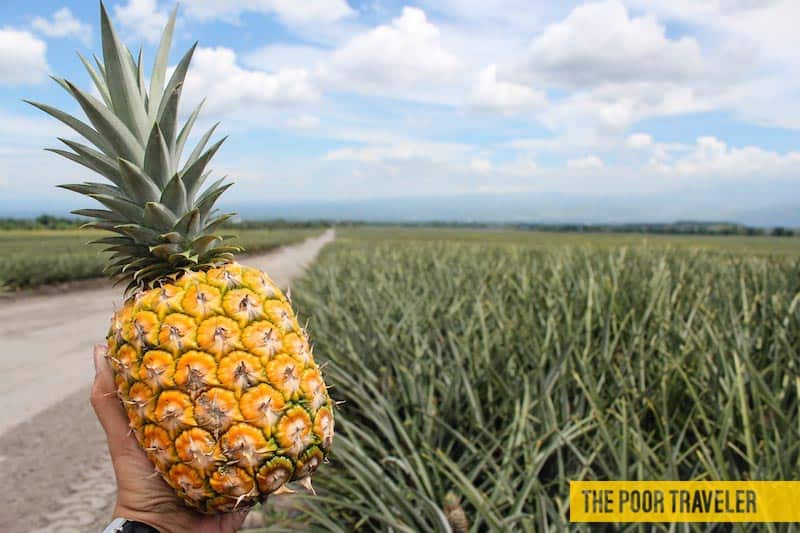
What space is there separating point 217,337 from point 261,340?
11 centimetres

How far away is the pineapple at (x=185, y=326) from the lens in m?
1.37

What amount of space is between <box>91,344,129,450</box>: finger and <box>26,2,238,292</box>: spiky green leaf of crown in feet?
0.86

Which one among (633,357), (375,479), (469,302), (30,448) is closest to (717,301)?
(633,357)

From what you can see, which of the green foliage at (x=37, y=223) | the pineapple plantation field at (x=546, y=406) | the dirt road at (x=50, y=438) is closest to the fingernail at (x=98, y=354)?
the pineapple plantation field at (x=546, y=406)

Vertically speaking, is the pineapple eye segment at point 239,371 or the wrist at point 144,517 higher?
the pineapple eye segment at point 239,371

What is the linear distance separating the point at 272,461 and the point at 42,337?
10.2 meters

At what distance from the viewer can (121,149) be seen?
1.49 metres

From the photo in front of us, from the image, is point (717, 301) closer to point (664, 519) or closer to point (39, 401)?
point (664, 519)

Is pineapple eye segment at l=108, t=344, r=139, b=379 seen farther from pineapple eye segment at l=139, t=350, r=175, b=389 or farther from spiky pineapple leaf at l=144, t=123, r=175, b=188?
spiky pineapple leaf at l=144, t=123, r=175, b=188

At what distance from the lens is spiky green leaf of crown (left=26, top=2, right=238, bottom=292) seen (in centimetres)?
145

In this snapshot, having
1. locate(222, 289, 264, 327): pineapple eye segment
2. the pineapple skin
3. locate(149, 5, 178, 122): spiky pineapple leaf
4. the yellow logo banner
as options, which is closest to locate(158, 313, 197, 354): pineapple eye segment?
the pineapple skin

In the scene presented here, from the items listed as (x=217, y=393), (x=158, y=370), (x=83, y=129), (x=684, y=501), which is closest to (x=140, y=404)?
(x=158, y=370)

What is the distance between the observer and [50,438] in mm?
4973

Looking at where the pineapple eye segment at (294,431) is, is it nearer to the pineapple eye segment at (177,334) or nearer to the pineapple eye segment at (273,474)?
the pineapple eye segment at (273,474)
